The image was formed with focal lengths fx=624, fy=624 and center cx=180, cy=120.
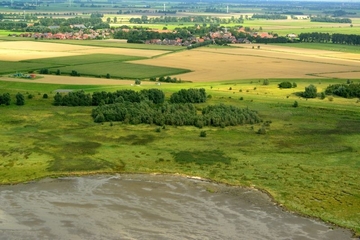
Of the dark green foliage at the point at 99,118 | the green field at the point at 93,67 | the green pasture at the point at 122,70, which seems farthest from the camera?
the green field at the point at 93,67

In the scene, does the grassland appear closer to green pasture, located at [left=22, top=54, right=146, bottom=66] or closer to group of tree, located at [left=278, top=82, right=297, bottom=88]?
group of tree, located at [left=278, top=82, right=297, bottom=88]

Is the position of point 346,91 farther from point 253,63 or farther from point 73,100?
point 253,63

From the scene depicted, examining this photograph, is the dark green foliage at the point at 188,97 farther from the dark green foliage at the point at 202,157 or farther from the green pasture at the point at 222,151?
the dark green foliage at the point at 202,157

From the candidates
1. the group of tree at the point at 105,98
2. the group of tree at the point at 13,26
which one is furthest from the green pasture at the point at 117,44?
the group of tree at the point at 105,98

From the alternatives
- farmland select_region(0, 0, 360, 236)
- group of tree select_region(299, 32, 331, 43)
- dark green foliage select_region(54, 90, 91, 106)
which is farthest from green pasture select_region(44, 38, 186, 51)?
dark green foliage select_region(54, 90, 91, 106)

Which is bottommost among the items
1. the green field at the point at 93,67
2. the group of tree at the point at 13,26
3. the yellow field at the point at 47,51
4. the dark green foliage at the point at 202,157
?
the dark green foliage at the point at 202,157

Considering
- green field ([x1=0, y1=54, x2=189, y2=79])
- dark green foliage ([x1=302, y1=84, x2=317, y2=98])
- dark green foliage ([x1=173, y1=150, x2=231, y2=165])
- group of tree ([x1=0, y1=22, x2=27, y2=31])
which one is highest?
group of tree ([x1=0, y1=22, x2=27, y2=31])

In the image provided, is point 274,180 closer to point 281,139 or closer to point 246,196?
point 246,196
